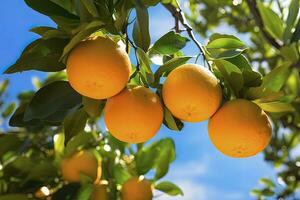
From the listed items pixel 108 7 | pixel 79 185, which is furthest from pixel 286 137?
pixel 108 7

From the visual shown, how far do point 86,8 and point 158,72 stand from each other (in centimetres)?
27

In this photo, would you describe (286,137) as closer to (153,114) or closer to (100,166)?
(100,166)

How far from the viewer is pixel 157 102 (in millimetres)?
1213

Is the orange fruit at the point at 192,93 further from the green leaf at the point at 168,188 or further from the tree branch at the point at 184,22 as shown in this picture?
the green leaf at the point at 168,188

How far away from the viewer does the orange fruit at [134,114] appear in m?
1.17

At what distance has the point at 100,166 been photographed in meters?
2.02

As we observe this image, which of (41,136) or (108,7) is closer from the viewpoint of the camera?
(108,7)

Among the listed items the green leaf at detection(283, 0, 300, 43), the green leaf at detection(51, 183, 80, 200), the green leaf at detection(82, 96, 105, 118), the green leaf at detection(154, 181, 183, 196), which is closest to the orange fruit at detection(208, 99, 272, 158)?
the green leaf at detection(283, 0, 300, 43)

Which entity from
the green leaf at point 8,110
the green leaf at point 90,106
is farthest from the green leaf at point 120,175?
the green leaf at point 8,110

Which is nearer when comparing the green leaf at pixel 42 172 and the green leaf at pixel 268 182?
the green leaf at pixel 42 172

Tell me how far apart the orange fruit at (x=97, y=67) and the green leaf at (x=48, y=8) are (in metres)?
0.11

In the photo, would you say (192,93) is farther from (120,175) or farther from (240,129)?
(120,175)

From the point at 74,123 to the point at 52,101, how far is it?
108 mm

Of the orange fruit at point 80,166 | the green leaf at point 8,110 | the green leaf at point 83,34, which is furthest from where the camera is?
the green leaf at point 8,110
